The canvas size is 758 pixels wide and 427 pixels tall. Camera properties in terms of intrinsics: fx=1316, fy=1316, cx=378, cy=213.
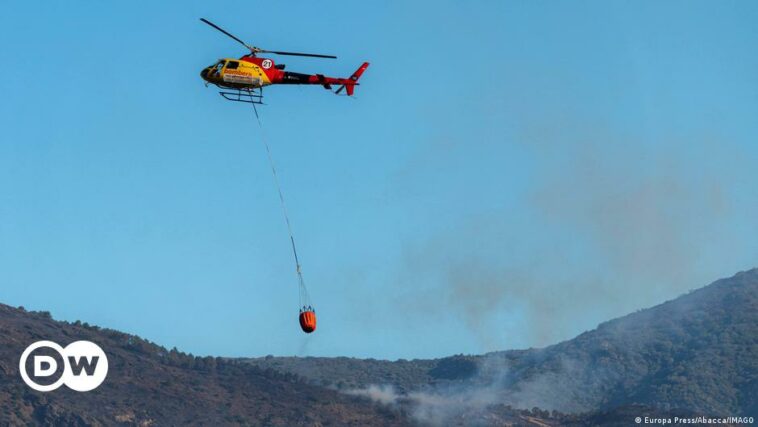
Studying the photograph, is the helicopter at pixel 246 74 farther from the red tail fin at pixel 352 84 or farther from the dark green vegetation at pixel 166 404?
the dark green vegetation at pixel 166 404

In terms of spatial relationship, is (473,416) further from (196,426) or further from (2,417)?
(2,417)

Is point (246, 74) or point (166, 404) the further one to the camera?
point (166, 404)

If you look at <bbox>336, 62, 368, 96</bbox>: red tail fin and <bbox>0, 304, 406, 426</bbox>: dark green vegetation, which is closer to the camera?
<bbox>336, 62, 368, 96</bbox>: red tail fin

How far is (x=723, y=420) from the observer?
18212 cm

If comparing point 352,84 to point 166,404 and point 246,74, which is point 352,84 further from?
point 166,404

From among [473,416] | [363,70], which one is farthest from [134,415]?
[363,70]

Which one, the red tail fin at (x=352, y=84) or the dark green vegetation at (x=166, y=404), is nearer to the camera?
the red tail fin at (x=352, y=84)

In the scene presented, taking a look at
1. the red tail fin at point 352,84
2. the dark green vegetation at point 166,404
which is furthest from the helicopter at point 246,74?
the dark green vegetation at point 166,404

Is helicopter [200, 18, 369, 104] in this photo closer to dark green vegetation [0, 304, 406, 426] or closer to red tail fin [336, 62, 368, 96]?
red tail fin [336, 62, 368, 96]

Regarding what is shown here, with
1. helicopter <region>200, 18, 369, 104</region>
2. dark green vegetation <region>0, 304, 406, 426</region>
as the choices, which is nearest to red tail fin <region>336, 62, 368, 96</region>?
helicopter <region>200, 18, 369, 104</region>

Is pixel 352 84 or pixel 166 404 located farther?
pixel 166 404

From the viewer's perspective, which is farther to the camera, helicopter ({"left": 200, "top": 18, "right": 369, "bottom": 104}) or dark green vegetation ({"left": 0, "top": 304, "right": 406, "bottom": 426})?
dark green vegetation ({"left": 0, "top": 304, "right": 406, "bottom": 426})

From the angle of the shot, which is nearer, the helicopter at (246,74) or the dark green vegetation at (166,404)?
the helicopter at (246,74)

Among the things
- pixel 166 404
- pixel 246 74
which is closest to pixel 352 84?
pixel 246 74
